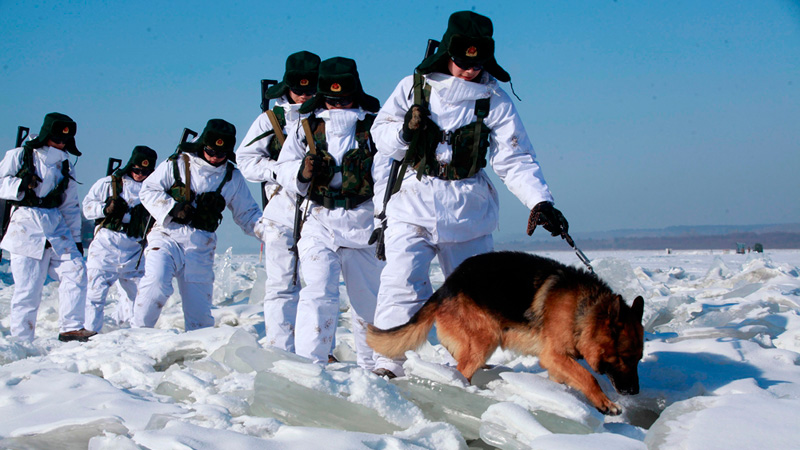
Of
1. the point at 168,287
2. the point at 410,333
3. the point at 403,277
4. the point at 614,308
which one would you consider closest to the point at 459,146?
the point at 403,277

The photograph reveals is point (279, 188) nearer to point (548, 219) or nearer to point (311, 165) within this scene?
point (311, 165)

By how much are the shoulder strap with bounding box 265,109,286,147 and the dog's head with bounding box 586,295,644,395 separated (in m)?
3.70

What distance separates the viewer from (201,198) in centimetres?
707

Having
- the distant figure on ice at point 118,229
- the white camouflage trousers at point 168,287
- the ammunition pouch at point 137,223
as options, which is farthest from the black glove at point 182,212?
the ammunition pouch at point 137,223

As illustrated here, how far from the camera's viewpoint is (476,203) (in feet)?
14.3

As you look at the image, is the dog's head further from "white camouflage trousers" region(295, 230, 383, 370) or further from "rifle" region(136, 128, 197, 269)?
"rifle" region(136, 128, 197, 269)

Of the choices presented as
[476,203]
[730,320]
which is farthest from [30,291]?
[730,320]

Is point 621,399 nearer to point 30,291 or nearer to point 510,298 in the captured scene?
point 510,298

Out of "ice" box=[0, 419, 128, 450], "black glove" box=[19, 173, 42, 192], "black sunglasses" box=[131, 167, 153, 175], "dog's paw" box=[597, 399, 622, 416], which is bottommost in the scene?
"ice" box=[0, 419, 128, 450]

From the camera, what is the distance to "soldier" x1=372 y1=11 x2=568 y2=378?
167 inches

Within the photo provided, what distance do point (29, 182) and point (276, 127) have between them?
3893mm

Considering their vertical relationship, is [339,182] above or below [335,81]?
below

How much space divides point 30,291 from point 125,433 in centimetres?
572

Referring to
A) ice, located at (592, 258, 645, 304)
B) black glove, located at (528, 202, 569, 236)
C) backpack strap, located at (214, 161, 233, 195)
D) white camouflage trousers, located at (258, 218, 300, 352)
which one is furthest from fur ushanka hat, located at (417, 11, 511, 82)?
ice, located at (592, 258, 645, 304)
